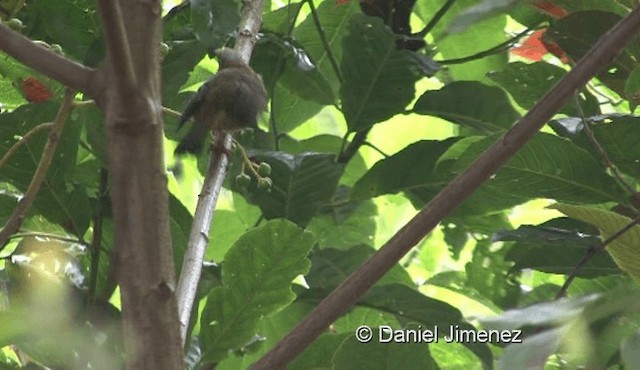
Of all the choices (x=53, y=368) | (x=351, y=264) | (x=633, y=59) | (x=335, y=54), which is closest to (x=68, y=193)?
(x=53, y=368)

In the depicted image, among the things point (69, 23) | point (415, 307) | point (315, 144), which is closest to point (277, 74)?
point (315, 144)

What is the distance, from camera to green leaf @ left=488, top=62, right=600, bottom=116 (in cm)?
130

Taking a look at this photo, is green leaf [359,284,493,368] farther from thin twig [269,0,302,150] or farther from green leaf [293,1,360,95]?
green leaf [293,1,360,95]

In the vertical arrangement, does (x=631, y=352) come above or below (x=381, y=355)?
above

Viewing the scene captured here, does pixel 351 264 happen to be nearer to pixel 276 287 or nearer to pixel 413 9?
pixel 276 287

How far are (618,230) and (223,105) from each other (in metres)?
0.59

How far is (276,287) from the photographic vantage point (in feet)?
3.52

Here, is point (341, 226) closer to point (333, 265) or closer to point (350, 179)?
point (350, 179)

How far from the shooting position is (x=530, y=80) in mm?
1325

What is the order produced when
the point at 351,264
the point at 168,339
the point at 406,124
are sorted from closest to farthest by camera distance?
the point at 168,339
the point at 351,264
the point at 406,124

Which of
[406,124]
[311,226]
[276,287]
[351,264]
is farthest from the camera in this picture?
[406,124]

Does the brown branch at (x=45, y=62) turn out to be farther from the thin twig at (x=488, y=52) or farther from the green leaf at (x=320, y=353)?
the thin twig at (x=488, y=52)

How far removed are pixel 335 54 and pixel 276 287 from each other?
0.70 m

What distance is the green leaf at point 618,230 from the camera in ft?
2.90
